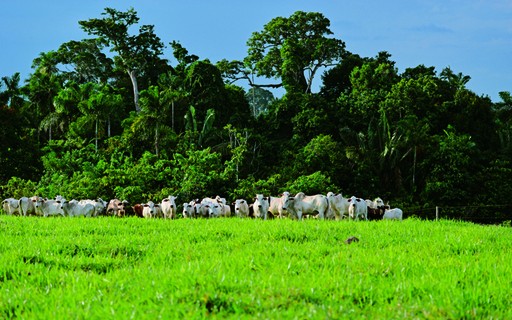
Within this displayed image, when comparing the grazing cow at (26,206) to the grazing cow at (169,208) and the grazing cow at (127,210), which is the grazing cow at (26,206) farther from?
the grazing cow at (169,208)

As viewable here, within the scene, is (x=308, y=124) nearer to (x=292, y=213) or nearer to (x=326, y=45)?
(x=326, y=45)

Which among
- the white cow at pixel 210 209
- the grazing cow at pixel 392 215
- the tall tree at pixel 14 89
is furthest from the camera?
the tall tree at pixel 14 89

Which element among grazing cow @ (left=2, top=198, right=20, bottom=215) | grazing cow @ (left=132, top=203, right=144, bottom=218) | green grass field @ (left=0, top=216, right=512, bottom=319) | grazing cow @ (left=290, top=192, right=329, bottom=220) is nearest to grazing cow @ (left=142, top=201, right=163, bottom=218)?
grazing cow @ (left=132, top=203, right=144, bottom=218)

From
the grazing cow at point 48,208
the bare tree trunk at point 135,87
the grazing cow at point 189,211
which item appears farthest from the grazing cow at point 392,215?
the bare tree trunk at point 135,87

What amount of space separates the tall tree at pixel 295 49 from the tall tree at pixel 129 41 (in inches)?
350

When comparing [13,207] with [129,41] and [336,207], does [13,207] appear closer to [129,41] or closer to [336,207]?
[336,207]

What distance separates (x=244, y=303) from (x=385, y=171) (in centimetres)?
3851

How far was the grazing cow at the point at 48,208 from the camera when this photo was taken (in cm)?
2667

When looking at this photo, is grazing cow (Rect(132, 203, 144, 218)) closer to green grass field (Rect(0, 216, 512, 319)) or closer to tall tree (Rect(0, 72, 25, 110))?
green grass field (Rect(0, 216, 512, 319))

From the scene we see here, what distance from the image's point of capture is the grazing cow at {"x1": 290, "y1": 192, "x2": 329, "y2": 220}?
2386 centimetres

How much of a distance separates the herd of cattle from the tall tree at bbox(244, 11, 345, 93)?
28.4 meters

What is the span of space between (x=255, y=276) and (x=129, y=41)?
166 feet

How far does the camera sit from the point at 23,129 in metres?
47.1

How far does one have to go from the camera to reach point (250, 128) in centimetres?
4928
